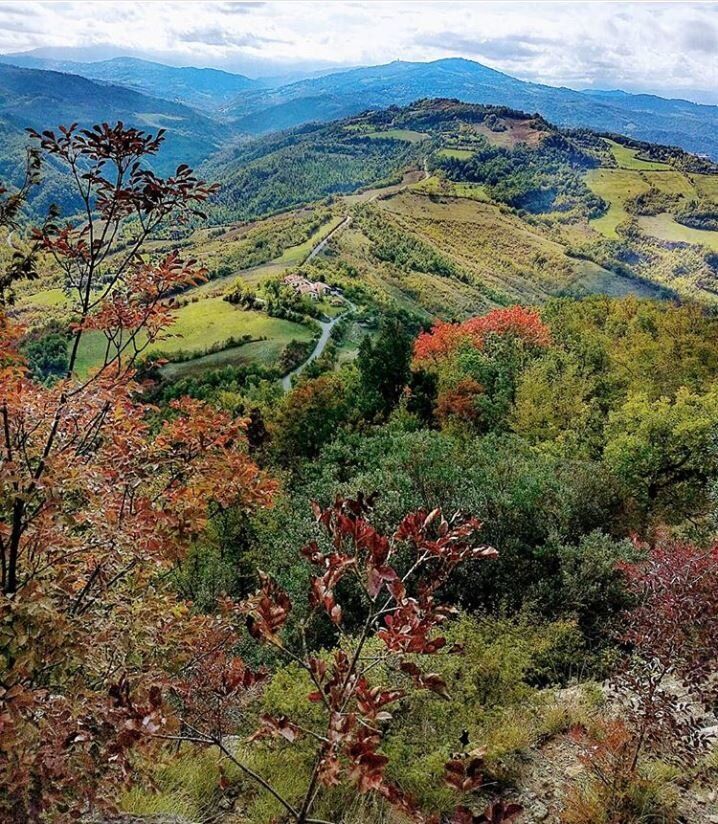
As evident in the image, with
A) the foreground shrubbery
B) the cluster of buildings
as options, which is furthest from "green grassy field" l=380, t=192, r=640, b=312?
the foreground shrubbery

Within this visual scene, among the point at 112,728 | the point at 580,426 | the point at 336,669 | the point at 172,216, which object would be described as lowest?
the point at 580,426

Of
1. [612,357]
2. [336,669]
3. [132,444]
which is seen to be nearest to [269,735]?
[336,669]

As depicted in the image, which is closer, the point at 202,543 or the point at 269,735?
the point at 269,735

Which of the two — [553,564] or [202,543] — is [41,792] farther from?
[202,543]

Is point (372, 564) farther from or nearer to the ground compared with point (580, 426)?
farther from the ground

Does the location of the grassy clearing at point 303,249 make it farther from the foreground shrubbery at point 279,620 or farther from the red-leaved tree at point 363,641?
the red-leaved tree at point 363,641

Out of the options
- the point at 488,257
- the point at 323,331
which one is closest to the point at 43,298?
the point at 323,331

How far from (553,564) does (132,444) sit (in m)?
13.4

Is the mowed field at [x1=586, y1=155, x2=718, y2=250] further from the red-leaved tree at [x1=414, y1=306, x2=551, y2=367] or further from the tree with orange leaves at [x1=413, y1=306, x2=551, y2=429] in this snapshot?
the tree with orange leaves at [x1=413, y1=306, x2=551, y2=429]

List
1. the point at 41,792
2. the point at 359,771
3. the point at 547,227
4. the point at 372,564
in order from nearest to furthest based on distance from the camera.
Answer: the point at 359,771 → the point at 372,564 → the point at 41,792 → the point at 547,227

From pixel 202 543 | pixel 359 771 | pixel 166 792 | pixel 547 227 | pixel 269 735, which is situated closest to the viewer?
pixel 359 771

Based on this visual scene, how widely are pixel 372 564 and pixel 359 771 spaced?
95 centimetres

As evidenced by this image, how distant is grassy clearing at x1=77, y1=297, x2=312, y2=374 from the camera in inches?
3425

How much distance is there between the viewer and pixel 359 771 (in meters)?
2.80
